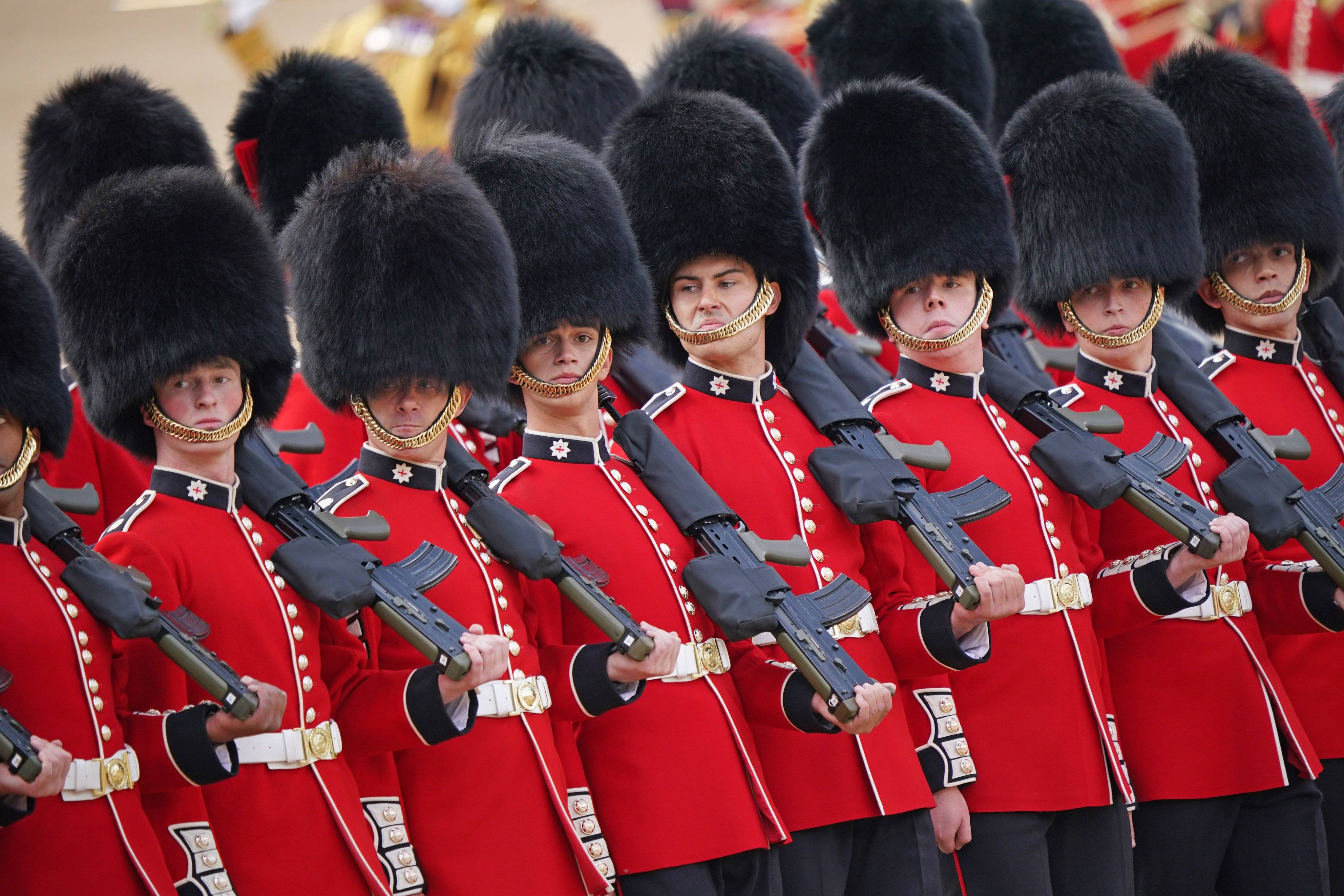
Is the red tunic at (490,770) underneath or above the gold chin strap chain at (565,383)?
underneath

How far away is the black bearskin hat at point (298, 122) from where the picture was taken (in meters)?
4.74

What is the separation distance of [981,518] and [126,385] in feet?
5.73

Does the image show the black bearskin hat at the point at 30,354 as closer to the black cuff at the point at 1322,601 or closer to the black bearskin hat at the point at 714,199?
the black bearskin hat at the point at 714,199

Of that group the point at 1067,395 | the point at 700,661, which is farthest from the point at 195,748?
the point at 1067,395

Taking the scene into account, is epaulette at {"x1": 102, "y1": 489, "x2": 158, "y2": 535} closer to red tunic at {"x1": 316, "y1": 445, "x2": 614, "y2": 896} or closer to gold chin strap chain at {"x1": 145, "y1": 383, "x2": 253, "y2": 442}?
gold chin strap chain at {"x1": 145, "y1": 383, "x2": 253, "y2": 442}

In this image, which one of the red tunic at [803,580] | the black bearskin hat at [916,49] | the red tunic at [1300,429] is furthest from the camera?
the black bearskin hat at [916,49]

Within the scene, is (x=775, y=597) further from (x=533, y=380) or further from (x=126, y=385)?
(x=126, y=385)

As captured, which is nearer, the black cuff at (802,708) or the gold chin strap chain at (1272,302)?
the black cuff at (802,708)

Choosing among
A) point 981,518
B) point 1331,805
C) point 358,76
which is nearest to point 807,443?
point 981,518

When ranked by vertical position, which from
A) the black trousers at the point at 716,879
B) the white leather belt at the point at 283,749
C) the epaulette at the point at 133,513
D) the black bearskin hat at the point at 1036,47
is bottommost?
the black trousers at the point at 716,879

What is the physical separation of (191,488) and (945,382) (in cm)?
175

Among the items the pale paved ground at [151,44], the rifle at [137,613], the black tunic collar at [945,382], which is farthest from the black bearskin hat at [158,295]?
the pale paved ground at [151,44]

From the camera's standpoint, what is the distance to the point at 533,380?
3.52 m

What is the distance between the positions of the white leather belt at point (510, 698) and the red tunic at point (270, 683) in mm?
154
